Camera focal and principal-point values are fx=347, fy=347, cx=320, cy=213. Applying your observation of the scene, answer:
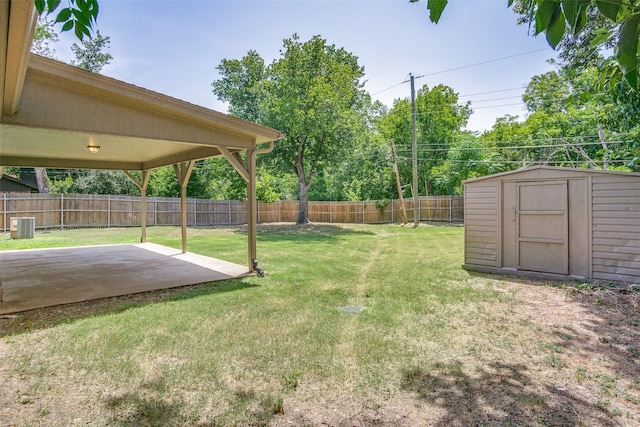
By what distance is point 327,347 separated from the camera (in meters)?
3.15

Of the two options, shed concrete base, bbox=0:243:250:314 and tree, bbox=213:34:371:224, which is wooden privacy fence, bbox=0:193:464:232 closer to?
tree, bbox=213:34:371:224

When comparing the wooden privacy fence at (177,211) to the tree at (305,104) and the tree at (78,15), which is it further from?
the tree at (78,15)

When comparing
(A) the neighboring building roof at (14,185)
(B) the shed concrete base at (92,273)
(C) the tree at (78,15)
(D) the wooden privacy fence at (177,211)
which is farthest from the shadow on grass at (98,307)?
(A) the neighboring building roof at (14,185)

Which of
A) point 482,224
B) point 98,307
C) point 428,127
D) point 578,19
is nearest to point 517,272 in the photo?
point 482,224

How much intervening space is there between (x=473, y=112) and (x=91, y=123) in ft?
106

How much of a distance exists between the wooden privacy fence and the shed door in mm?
13685

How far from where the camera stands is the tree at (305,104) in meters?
16.0

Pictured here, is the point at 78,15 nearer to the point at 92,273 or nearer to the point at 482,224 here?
the point at 92,273

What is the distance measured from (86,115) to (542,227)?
7.05 meters

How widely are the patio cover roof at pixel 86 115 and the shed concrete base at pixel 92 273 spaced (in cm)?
140

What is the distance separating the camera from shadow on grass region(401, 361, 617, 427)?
2.11 m

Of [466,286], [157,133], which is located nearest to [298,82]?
[157,133]

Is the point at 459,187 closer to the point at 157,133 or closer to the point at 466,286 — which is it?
the point at 466,286

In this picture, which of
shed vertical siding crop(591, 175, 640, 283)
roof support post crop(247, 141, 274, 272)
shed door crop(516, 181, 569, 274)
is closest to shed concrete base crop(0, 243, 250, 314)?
roof support post crop(247, 141, 274, 272)
